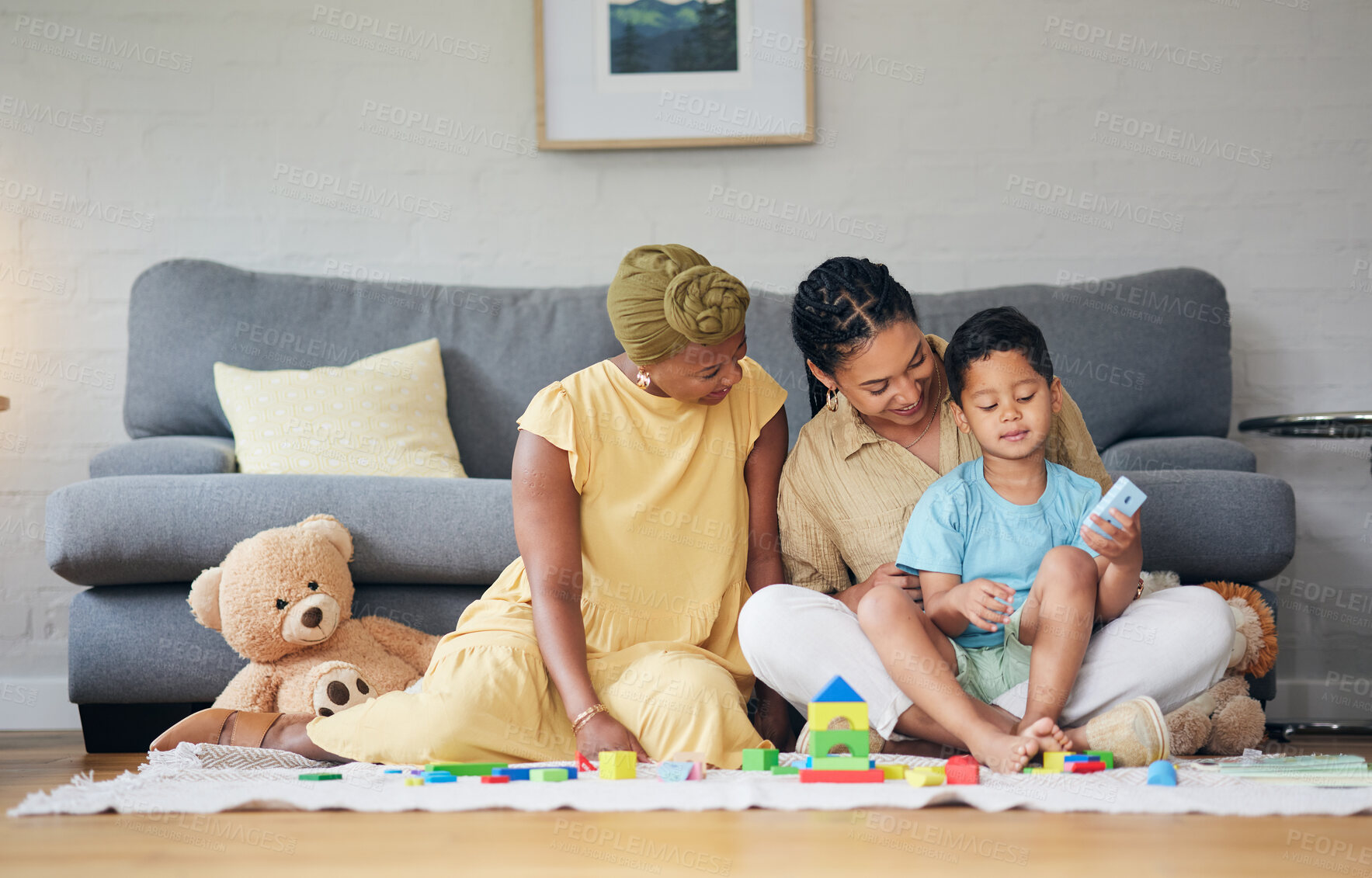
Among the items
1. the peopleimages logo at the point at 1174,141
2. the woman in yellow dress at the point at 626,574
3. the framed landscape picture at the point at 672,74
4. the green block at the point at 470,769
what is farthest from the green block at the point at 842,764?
the peopleimages logo at the point at 1174,141

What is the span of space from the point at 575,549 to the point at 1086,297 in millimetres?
1509

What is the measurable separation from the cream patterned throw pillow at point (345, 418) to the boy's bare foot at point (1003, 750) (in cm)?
121

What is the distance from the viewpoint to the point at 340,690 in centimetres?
171

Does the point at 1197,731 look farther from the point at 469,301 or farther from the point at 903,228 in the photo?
the point at 469,301

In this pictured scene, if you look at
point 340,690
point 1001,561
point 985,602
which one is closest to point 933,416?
point 1001,561

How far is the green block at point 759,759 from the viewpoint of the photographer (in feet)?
4.42

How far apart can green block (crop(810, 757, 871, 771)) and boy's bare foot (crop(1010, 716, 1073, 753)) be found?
0.20m

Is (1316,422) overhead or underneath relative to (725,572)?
overhead

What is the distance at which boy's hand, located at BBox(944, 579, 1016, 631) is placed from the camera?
136 centimetres

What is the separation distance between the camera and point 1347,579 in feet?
8.57

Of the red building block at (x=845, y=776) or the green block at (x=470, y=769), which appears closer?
the red building block at (x=845, y=776)

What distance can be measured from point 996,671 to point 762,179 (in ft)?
5.32

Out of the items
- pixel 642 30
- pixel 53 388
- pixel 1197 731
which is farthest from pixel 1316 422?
pixel 53 388

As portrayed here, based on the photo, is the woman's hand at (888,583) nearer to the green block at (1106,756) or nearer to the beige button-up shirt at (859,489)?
the beige button-up shirt at (859,489)
